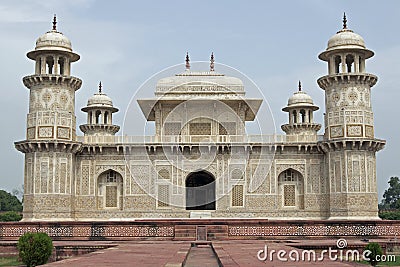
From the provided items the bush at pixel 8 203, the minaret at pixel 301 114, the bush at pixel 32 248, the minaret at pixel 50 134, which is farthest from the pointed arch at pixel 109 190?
the bush at pixel 8 203

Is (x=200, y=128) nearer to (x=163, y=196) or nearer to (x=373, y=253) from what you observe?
(x=163, y=196)

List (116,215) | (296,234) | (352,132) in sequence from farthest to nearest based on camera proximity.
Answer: (116,215) < (352,132) < (296,234)

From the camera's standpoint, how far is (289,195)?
26.2 metres

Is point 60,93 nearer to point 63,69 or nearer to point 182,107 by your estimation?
point 63,69

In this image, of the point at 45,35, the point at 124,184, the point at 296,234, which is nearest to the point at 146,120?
the point at 124,184

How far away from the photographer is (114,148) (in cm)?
2630

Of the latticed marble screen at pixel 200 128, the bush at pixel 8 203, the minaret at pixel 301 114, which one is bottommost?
the bush at pixel 8 203

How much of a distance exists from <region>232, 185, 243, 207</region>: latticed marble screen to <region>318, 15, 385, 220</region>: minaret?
4.17 metres

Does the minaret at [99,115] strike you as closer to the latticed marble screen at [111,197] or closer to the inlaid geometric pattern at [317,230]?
the latticed marble screen at [111,197]

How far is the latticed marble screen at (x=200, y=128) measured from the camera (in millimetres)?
27469

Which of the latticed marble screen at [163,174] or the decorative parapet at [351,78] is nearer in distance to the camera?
the decorative parapet at [351,78]

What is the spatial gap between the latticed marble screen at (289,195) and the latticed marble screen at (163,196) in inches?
222

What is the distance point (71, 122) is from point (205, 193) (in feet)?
24.4

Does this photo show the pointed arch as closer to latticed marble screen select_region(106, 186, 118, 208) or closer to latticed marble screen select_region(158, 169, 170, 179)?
latticed marble screen select_region(106, 186, 118, 208)
